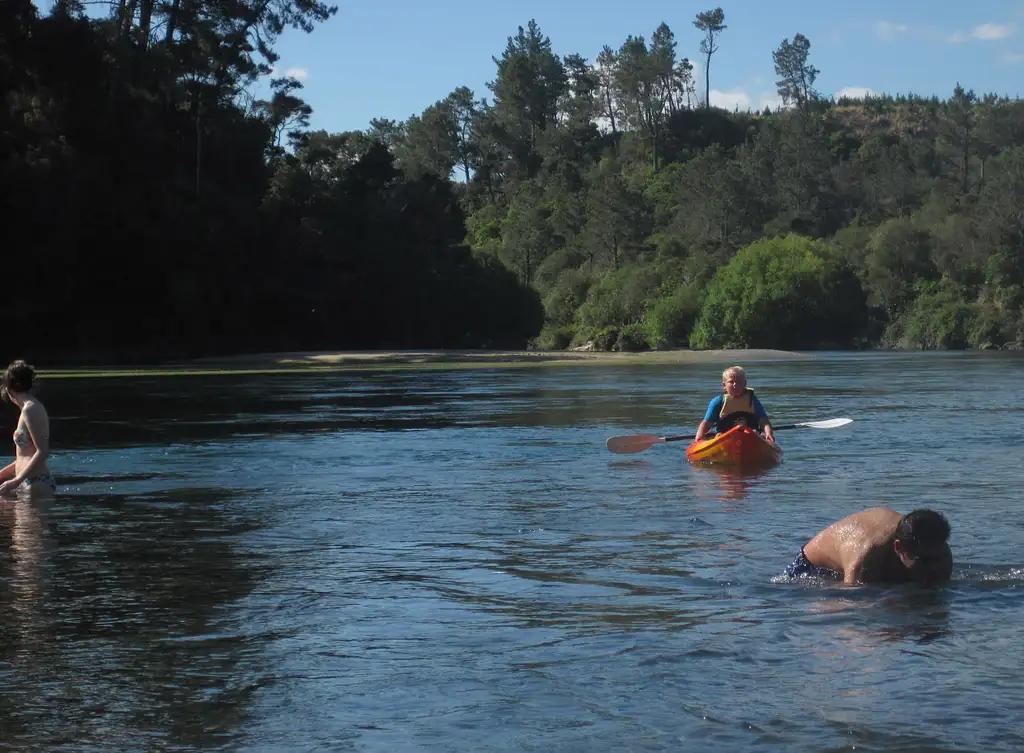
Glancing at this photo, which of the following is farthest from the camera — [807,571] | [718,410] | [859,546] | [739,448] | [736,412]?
[718,410]

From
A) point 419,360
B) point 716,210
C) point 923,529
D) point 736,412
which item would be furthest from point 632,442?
point 716,210

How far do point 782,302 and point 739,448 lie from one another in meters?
98.8

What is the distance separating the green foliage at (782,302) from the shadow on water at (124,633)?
103 meters

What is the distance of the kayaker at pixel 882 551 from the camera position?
8578 mm

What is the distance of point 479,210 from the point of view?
536 ft

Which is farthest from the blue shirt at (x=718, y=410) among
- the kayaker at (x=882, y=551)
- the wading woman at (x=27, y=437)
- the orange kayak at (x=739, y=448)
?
the kayaker at (x=882, y=551)

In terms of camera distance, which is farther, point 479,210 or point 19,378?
point 479,210

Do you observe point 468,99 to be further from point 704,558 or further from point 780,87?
point 704,558

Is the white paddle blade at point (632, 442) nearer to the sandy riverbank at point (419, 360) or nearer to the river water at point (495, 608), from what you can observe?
the river water at point (495, 608)

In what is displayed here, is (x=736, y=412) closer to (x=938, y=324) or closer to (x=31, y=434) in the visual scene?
(x=31, y=434)

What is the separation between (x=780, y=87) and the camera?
650 ft

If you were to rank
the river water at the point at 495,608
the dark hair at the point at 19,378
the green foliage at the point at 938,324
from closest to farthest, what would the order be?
the river water at the point at 495,608 → the dark hair at the point at 19,378 → the green foliage at the point at 938,324

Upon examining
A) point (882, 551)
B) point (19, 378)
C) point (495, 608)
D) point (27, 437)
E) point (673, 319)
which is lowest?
point (495, 608)

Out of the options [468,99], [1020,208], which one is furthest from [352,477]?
[468,99]
